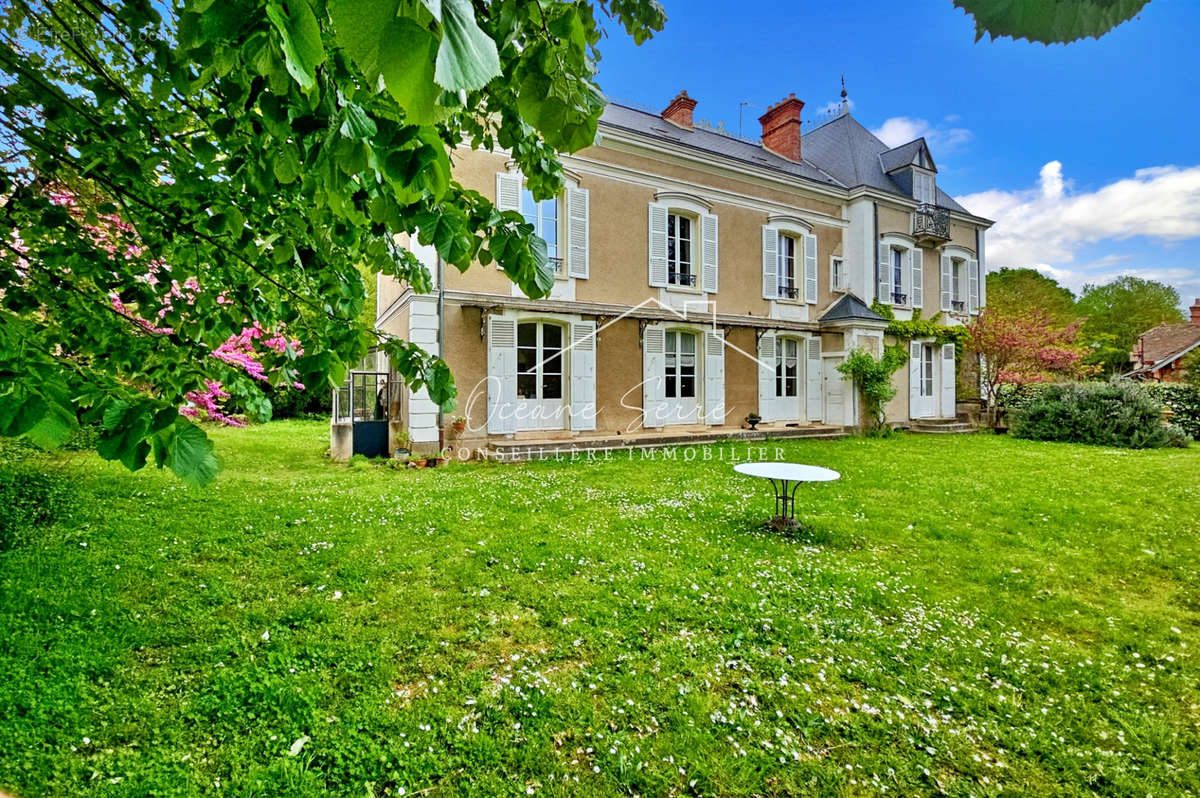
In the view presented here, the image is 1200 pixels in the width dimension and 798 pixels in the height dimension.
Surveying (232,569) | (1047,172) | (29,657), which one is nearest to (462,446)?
(232,569)

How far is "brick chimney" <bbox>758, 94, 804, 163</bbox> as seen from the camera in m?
14.6

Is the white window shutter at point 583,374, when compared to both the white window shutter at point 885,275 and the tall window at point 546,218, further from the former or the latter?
the white window shutter at point 885,275

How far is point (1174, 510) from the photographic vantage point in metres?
6.20

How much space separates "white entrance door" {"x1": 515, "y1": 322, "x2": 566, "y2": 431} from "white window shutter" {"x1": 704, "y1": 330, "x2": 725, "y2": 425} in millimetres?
3683

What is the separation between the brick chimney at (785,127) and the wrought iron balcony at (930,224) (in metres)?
3.88

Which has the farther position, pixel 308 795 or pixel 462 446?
pixel 462 446

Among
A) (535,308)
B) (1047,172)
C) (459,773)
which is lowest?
(459,773)

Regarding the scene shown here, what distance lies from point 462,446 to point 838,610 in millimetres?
7377

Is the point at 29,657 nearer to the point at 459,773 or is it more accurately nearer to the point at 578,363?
the point at 459,773

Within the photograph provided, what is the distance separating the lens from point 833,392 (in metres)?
13.7

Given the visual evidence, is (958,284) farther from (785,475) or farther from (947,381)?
(785,475)

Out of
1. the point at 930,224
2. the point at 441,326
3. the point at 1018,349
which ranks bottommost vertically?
the point at 441,326

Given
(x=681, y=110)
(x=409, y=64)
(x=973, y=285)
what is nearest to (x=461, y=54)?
(x=409, y=64)

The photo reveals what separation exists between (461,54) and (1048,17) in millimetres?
905
